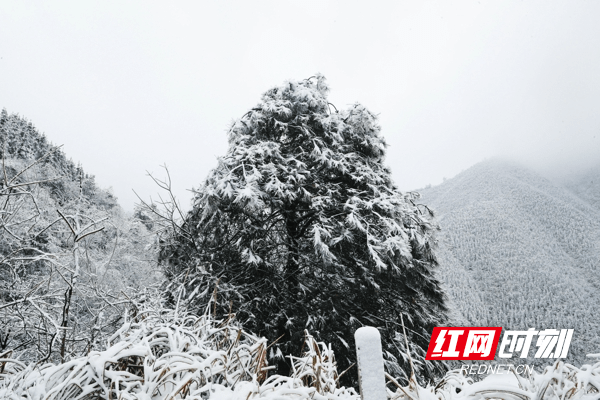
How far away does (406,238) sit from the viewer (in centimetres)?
474

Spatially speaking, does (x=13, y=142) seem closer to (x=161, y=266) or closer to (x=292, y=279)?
(x=161, y=266)

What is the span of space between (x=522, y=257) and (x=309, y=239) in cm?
3116

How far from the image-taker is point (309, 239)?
5441 millimetres

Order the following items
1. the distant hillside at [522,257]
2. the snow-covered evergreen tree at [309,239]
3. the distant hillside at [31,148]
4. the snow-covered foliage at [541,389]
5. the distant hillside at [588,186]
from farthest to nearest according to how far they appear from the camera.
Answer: the distant hillside at [588,186] < the distant hillside at [522,257] < the distant hillside at [31,148] < the snow-covered evergreen tree at [309,239] < the snow-covered foliage at [541,389]

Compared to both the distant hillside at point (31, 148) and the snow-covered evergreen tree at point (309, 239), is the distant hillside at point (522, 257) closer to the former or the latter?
the snow-covered evergreen tree at point (309, 239)

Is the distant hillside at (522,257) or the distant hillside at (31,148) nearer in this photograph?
the distant hillside at (31,148)

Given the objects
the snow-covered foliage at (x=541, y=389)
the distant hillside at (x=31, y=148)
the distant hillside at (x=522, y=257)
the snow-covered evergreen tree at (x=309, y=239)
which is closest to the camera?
the snow-covered foliage at (x=541, y=389)

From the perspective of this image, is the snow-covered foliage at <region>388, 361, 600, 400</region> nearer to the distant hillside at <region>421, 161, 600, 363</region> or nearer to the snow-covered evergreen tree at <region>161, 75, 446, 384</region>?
the snow-covered evergreen tree at <region>161, 75, 446, 384</region>

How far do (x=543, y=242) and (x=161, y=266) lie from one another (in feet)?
127

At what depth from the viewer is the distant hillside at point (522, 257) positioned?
20672mm

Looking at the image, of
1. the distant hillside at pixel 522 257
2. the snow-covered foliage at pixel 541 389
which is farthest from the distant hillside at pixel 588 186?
the snow-covered foliage at pixel 541 389

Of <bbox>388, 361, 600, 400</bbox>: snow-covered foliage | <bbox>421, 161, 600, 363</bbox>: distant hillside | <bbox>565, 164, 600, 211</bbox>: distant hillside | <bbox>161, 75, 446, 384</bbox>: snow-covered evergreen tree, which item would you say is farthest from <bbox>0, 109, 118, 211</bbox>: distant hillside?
<bbox>565, 164, 600, 211</bbox>: distant hillside

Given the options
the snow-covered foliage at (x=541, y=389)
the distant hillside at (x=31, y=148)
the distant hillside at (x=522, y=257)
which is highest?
the distant hillside at (x=31, y=148)

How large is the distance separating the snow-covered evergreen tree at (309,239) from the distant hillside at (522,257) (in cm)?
871
